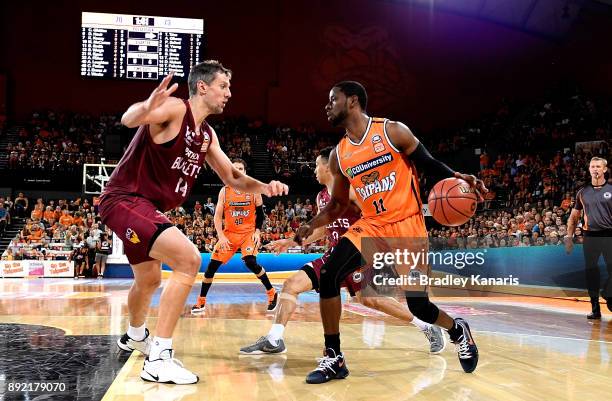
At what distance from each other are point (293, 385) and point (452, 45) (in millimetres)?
23136

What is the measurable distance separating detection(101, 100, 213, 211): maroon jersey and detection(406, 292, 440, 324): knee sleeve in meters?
1.72

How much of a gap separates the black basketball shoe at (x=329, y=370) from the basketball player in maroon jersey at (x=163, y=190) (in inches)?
28.6

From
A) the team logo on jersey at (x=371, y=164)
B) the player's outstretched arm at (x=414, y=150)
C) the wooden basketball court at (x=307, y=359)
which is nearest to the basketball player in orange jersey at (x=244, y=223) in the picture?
the wooden basketball court at (x=307, y=359)

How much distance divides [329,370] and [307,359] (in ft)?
2.41

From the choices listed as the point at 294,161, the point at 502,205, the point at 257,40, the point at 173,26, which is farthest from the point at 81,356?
the point at 257,40

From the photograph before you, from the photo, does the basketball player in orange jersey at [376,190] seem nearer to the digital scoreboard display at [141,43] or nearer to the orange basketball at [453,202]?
the orange basketball at [453,202]

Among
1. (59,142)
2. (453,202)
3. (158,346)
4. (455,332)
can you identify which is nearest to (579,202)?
(453,202)

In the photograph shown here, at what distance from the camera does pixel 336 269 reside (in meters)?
3.46

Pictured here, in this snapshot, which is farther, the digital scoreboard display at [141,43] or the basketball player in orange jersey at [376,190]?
the digital scoreboard display at [141,43]

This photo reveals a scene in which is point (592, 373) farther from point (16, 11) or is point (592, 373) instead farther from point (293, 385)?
point (16, 11)

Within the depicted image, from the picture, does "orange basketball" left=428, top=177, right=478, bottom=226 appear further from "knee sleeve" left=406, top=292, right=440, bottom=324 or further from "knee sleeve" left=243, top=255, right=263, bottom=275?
"knee sleeve" left=243, top=255, right=263, bottom=275

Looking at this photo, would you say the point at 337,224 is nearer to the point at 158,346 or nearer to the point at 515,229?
the point at 158,346

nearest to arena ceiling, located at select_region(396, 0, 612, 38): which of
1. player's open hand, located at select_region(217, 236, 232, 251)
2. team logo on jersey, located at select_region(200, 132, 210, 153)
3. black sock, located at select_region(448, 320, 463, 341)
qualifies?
player's open hand, located at select_region(217, 236, 232, 251)

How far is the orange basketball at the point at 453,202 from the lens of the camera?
376cm
